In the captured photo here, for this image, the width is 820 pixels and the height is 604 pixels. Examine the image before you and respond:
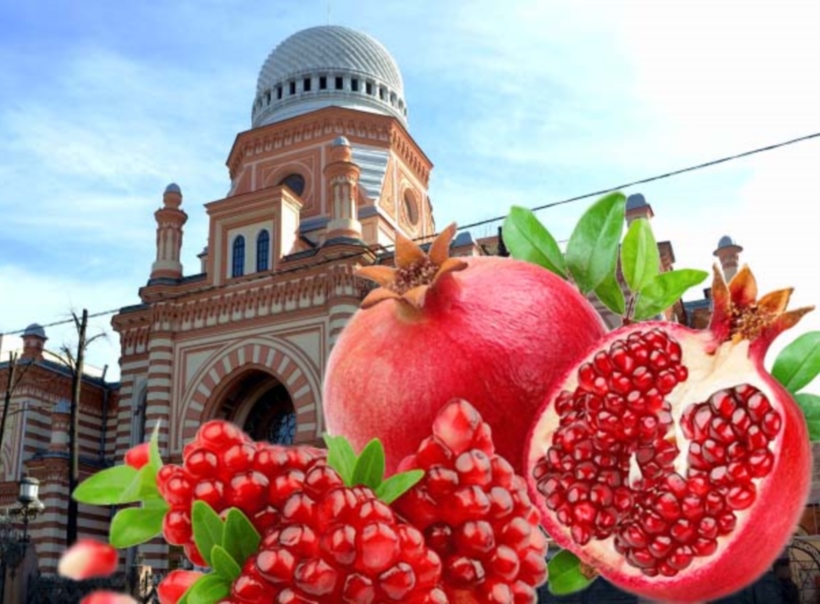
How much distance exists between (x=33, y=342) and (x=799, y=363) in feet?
96.6

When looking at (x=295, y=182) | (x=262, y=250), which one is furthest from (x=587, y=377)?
(x=295, y=182)

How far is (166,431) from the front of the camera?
19.7 metres

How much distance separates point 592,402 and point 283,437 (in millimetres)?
19853

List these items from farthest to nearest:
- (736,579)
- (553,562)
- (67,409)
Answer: (67,409) < (553,562) < (736,579)

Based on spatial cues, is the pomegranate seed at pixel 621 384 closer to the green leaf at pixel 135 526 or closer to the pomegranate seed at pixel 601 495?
the pomegranate seed at pixel 601 495

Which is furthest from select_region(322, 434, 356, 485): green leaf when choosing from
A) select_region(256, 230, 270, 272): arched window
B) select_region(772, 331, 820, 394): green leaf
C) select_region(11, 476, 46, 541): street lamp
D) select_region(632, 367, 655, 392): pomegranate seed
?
select_region(256, 230, 270, 272): arched window

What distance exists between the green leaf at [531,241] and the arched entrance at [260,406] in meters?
19.1

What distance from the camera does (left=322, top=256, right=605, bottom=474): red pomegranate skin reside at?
4.39 ft

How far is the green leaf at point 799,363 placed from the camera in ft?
4.24

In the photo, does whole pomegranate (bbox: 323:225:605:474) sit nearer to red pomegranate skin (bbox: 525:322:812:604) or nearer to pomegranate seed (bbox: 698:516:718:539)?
red pomegranate skin (bbox: 525:322:812:604)

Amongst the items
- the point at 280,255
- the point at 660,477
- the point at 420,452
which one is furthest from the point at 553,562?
the point at 280,255

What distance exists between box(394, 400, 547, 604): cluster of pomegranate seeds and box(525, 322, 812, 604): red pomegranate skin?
0.61 feet

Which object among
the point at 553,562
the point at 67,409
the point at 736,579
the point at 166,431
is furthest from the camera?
the point at 67,409

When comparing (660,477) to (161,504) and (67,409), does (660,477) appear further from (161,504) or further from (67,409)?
(67,409)
